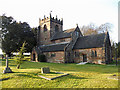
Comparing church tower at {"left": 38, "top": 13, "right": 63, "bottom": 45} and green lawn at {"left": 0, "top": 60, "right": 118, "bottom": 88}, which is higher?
church tower at {"left": 38, "top": 13, "right": 63, "bottom": 45}

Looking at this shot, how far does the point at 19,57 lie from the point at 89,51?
57.0 ft

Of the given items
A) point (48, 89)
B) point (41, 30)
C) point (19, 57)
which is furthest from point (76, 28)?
point (48, 89)

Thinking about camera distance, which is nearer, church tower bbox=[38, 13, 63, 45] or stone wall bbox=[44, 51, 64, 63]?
stone wall bbox=[44, 51, 64, 63]

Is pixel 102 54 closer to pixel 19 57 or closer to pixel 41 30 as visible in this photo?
pixel 19 57

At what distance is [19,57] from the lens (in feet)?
43.4

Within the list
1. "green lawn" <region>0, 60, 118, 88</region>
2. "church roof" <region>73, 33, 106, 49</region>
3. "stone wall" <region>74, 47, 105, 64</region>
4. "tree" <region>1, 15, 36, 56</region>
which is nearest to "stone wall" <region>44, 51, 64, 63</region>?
"stone wall" <region>74, 47, 105, 64</region>

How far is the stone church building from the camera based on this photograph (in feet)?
72.5

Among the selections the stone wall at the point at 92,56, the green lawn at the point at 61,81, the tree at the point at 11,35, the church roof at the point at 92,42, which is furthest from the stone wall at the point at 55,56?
the green lawn at the point at 61,81

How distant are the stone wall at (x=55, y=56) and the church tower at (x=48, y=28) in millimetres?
6015

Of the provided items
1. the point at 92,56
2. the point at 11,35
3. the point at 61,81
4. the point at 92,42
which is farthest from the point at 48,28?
the point at 61,81

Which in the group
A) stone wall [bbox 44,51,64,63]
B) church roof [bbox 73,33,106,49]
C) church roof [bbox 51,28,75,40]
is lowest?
stone wall [bbox 44,51,64,63]

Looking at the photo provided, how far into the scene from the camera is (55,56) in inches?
1056

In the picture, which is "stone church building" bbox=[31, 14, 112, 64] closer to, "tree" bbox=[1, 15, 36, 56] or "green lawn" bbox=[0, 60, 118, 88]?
"tree" bbox=[1, 15, 36, 56]

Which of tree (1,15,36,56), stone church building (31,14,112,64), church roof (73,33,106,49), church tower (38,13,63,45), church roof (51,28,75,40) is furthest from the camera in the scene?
church tower (38,13,63,45)
